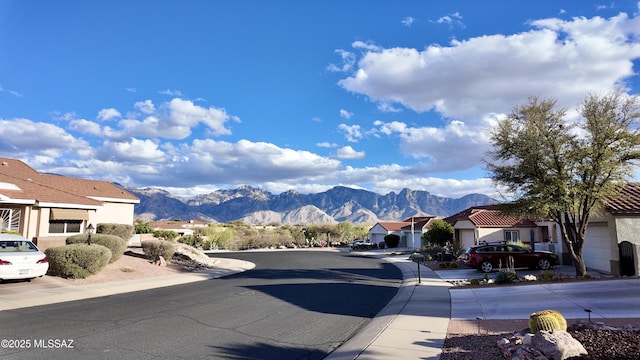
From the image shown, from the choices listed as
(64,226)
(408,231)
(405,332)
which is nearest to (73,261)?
(64,226)

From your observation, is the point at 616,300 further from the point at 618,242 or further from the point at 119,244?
the point at 119,244

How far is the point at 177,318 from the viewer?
1050cm

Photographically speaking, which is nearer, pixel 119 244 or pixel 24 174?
pixel 119 244

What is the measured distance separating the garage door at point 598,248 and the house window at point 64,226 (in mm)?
28062

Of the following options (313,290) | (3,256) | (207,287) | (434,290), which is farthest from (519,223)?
(3,256)

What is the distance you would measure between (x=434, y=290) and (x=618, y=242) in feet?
27.7

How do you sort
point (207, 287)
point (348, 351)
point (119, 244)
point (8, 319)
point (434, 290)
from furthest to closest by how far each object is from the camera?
point (119, 244) → point (207, 287) → point (434, 290) → point (8, 319) → point (348, 351)

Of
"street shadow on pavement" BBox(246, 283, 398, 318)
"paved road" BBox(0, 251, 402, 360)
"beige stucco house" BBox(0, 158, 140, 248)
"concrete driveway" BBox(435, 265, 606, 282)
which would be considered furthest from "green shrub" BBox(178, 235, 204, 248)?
"concrete driveway" BBox(435, 265, 606, 282)

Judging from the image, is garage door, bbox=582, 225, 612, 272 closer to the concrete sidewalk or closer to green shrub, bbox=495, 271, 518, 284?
green shrub, bbox=495, 271, 518, 284

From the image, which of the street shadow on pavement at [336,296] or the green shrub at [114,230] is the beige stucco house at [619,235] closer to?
the street shadow on pavement at [336,296]

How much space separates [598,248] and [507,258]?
417 centimetres

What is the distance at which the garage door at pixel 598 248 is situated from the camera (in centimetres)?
1880

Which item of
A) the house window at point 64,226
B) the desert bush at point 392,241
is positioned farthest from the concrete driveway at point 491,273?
the desert bush at point 392,241

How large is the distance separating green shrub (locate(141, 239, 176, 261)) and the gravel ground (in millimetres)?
18107
